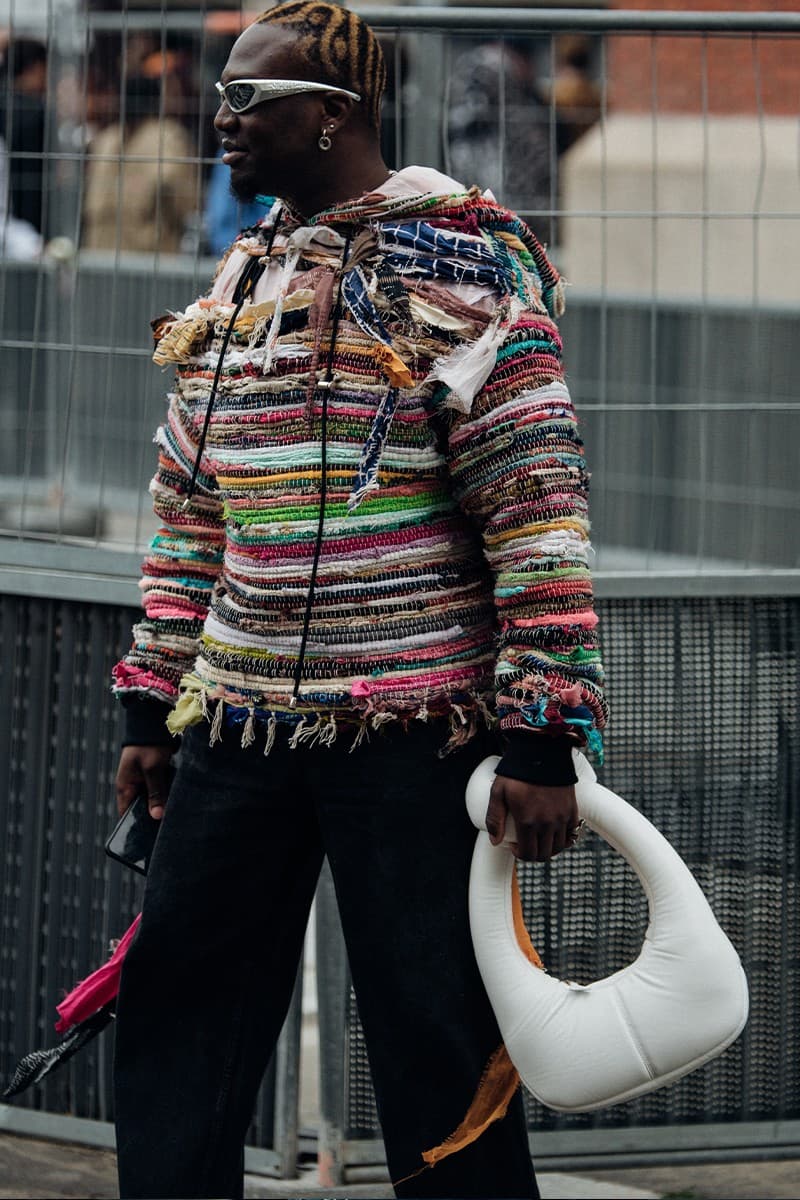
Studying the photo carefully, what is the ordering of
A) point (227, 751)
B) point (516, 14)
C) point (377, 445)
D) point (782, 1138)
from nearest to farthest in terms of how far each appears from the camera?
point (377, 445)
point (227, 751)
point (516, 14)
point (782, 1138)

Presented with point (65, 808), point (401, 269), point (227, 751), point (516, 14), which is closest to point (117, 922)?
point (65, 808)

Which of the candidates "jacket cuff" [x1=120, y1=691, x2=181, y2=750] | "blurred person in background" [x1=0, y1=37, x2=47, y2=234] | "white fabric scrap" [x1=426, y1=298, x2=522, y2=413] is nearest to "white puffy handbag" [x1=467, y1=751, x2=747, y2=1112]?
"white fabric scrap" [x1=426, y1=298, x2=522, y2=413]

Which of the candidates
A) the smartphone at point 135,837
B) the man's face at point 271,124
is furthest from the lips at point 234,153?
the smartphone at point 135,837

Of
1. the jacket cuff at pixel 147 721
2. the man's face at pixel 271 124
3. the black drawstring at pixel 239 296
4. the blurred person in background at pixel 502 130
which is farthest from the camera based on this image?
the blurred person in background at pixel 502 130

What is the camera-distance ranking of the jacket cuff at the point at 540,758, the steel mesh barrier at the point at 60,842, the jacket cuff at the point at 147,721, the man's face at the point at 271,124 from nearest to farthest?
the jacket cuff at the point at 540,758 < the man's face at the point at 271,124 < the jacket cuff at the point at 147,721 < the steel mesh barrier at the point at 60,842

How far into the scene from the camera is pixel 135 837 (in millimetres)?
3266

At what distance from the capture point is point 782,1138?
3.96m

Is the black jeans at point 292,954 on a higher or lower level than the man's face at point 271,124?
lower

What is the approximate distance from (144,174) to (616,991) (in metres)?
2.10

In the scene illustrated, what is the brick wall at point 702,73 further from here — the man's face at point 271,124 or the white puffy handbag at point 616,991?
the white puffy handbag at point 616,991

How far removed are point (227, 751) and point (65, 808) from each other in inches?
47.0

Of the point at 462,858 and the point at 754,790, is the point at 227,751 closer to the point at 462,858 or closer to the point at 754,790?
the point at 462,858

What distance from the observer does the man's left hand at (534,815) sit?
8.79 feet

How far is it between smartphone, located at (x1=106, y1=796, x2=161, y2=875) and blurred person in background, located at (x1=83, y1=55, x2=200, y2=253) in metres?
1.26
